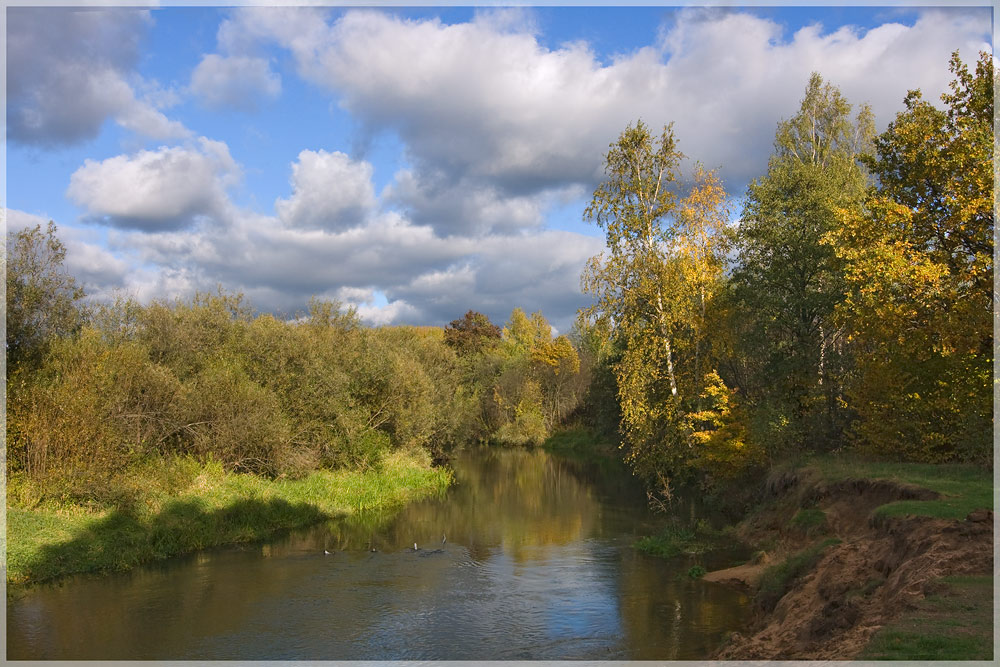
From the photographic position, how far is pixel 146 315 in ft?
99.2

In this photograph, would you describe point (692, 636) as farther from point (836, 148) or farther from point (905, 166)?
point (836, 148)

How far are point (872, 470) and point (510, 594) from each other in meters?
10.6

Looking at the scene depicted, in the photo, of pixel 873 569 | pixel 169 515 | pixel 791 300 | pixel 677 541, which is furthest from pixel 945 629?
pixel 169 515

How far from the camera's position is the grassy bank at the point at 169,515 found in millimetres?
18609

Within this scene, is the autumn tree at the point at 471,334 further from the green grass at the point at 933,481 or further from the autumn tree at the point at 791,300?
the green grass at the point at 933,481

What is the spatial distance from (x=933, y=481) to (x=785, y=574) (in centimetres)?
434

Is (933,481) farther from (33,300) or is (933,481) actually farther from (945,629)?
(33,300)

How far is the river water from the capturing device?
13.7 meters

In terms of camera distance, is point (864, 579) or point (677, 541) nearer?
point (864, 579)

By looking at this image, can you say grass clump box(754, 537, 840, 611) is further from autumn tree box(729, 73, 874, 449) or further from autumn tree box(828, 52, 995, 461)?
autumn tree box(729, 73, 874, 449)

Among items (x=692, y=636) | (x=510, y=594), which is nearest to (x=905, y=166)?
(x=692, y=636)

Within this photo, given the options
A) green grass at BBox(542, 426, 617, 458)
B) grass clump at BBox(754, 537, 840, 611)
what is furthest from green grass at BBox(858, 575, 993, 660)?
green grass at BBox(542, 426, 617, 458)

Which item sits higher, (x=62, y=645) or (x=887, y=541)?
(x=887, y=541)

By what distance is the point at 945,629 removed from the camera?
8.00 m
